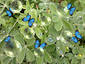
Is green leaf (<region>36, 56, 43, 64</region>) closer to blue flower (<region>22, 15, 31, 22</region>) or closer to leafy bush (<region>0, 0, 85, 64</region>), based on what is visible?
leafy bush (<region>0, 0, 85, 64</region>)

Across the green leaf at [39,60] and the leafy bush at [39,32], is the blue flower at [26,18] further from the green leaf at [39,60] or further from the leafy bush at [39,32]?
the green leaf at [39,60]

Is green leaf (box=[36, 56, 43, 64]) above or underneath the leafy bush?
underneath

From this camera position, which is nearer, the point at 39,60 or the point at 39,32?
the point at 39,32

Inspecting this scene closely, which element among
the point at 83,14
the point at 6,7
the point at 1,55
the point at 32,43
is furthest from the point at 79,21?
the point at 1,55

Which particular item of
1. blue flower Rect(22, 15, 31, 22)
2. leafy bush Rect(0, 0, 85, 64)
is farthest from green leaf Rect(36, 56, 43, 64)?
blue flower Rect(22, 15, 31, 22)

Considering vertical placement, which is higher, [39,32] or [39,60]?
[39,32]

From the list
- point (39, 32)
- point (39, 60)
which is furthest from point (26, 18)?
point (39, 60)

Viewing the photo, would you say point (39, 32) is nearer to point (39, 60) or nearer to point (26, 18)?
point (26, 18)

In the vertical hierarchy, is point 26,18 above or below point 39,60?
above

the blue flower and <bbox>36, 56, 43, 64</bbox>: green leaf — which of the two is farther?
<bbox>36, 56, 43, 64</bbox>: green leaf

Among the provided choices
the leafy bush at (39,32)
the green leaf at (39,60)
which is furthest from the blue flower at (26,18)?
the green leaf at (39,60)
